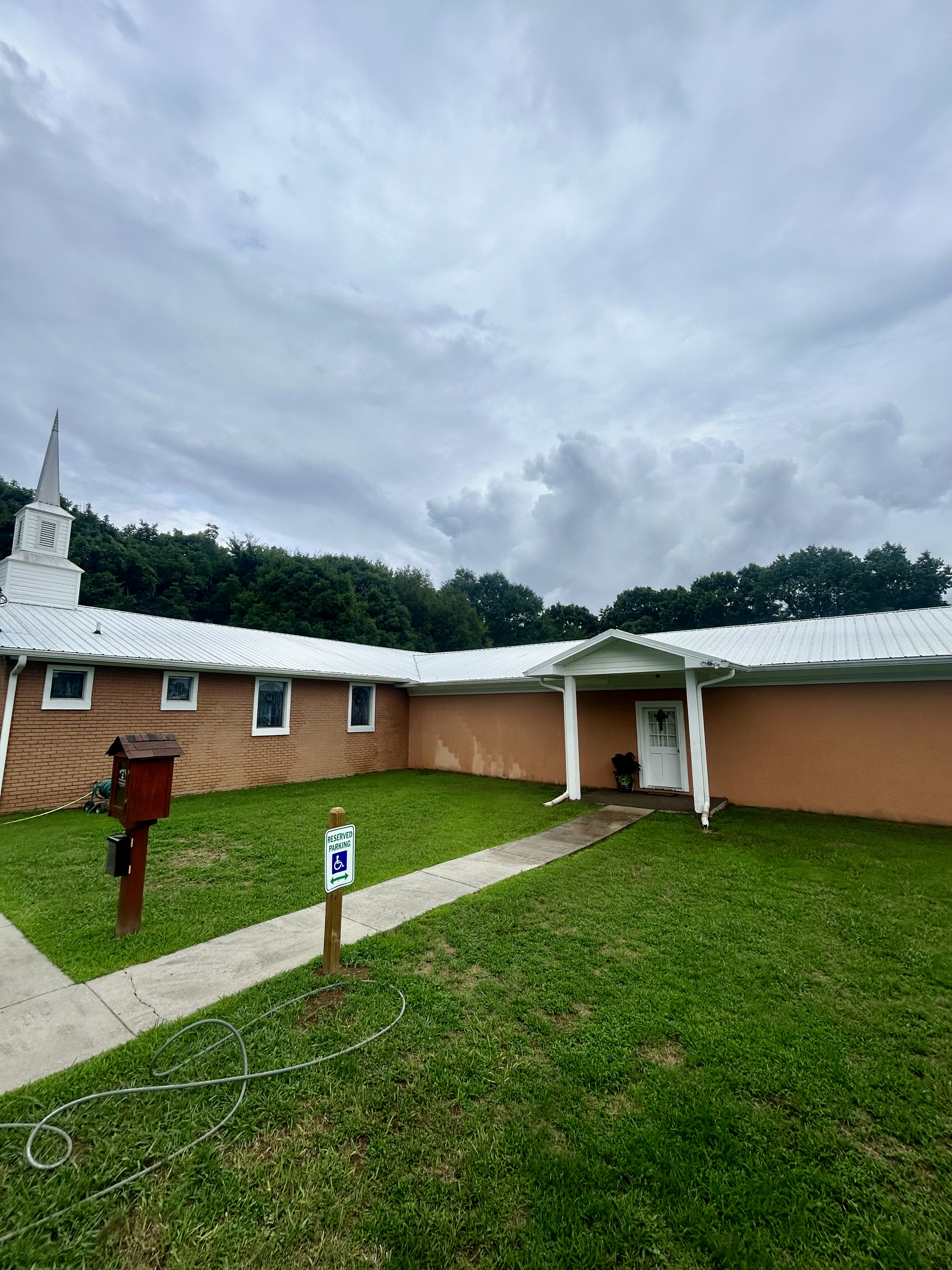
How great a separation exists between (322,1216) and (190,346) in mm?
15599

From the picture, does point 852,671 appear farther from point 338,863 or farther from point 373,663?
point 373,663

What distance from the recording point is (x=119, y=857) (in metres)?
4.06

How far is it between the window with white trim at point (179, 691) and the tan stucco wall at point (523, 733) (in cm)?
638

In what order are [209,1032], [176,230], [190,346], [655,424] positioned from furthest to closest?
[655,424] < [190,346] < [176,230] < [209,1032]

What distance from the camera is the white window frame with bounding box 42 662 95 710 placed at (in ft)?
29.0

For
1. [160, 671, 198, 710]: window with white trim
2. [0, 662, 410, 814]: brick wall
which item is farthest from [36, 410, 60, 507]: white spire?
[0, 662, 410, 814]: brick wall

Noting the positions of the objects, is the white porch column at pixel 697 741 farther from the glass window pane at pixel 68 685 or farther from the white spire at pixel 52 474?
the white spire at pixel 52 474

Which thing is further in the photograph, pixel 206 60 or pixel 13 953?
pixel 206 60

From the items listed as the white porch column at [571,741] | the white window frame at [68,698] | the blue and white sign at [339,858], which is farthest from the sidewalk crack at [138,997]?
the white porch column at [571,741]

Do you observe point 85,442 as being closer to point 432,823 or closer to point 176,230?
point 176,230

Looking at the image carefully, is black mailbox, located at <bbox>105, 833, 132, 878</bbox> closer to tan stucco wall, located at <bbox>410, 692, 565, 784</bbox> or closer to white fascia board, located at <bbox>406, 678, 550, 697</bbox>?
white fascia board, located at <bbox>406, 678, 550, 697</bbox>

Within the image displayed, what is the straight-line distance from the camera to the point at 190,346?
12414mm

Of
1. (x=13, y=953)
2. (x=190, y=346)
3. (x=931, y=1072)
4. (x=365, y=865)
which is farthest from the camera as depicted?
(x=190, y=346)

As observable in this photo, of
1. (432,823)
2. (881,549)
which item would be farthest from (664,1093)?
(881,549)
